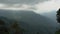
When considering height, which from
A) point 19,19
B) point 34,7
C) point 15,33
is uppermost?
point 34,7

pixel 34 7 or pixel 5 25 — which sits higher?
pixel 34 7

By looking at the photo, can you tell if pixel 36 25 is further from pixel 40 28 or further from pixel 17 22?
pixel 17 22

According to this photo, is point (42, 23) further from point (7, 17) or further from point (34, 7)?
point (7, 17)

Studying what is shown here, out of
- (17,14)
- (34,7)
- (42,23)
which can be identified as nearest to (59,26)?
(42,23)

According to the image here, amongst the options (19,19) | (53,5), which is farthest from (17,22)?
(53,5)

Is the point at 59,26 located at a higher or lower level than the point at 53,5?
lower
